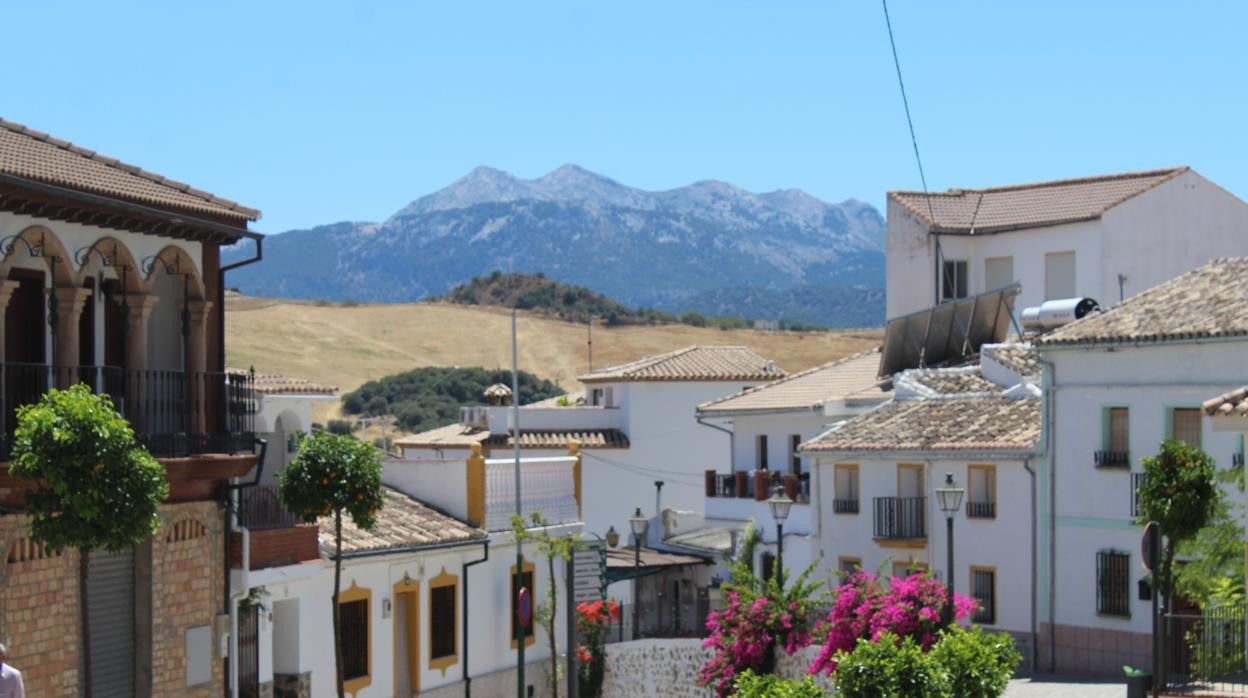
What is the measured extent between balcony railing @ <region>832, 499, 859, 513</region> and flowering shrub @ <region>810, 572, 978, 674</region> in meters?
9.39

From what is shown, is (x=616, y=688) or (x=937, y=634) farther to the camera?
(x=616, y=688)

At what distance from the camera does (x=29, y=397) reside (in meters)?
21.0

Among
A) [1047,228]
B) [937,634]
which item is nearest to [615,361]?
[1047,228]

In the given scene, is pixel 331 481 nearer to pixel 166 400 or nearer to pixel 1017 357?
pixel 166 400

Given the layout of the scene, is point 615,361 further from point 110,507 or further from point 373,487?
point 110,507

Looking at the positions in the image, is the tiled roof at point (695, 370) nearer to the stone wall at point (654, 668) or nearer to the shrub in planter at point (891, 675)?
the stone wall at point (654, 668)

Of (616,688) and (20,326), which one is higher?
(20,326)

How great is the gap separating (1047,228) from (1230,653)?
28.3 meters

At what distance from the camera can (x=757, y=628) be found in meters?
33.4

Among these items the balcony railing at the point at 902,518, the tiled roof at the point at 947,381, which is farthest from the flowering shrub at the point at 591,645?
the tiled roof at the point at 947,381

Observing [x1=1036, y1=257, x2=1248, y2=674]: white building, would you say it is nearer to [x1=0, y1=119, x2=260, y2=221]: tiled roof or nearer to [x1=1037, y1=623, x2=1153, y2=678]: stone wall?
[x1=1037, y1=623, x2=1153, y2=678]: stone wall

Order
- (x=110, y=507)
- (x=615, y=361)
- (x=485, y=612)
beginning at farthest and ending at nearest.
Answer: (x=615, y=361)
(x=485, y=612)
(x=110, y=507)

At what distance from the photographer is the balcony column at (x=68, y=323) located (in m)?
21.9

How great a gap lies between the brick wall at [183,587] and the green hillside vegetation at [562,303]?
107303mm
